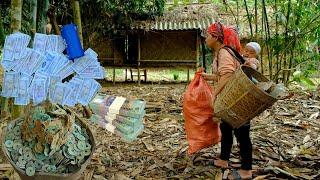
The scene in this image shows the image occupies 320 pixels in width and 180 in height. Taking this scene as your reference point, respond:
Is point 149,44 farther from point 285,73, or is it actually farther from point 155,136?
point 155,136

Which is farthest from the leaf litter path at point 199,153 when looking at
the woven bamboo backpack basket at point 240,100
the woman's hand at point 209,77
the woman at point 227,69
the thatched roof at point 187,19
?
the thatched roof at point 187,19

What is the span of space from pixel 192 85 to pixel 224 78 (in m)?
0.53

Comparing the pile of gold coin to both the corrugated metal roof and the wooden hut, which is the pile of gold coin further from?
the wooden hut

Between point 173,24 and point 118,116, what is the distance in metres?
12.2

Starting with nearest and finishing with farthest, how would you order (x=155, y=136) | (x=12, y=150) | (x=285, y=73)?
1. (x=12, y=150)
2. (x=155, y=136)
3. (x=285, y=73)

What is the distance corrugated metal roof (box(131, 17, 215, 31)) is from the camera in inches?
592

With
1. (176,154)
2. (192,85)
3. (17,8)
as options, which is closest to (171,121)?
(176,154)

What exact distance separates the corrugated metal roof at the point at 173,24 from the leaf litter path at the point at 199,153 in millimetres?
8253

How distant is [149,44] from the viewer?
15961 mm

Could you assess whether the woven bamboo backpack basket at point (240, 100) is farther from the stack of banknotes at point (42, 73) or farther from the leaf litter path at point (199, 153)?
the stack of banknotes at point (42, 73)

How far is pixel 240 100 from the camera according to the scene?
384 centimetres

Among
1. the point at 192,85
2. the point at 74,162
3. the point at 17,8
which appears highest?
the point at 17,8

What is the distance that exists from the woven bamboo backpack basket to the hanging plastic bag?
0.29 meters

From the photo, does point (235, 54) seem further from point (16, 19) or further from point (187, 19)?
point (187, 19)
